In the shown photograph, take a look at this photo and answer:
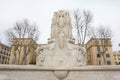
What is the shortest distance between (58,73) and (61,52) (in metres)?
1.15

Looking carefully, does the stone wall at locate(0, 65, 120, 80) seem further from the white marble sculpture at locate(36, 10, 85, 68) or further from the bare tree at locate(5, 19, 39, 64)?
the bare tree at locate(5, 19, 39, 64)

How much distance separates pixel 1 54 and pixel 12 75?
174 ft

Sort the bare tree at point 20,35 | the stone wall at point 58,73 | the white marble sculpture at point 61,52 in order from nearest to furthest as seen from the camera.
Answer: the stone wall at point 58,73 < the white marble sculpture at point 61,52 < the bare tree at point 20,35

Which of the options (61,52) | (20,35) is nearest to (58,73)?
(61,52)

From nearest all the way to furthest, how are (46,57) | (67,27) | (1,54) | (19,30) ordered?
(46,57) → (67,27) → (19,30) → (1,54)

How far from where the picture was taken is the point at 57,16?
7883 mm

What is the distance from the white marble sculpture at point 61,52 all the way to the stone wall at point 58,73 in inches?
14.1

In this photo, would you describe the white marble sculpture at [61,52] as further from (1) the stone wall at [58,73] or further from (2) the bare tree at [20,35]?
(2) the bare tree at [20,35]

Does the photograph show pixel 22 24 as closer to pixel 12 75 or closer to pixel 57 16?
pixel 57 16

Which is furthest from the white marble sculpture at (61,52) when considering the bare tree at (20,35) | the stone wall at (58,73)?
the bare tree at (20,35)

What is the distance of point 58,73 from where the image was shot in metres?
6.12

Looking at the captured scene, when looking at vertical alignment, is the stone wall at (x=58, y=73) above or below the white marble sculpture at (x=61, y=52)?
below

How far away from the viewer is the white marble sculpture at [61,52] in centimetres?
652

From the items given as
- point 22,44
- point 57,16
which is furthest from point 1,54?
point 57,16
